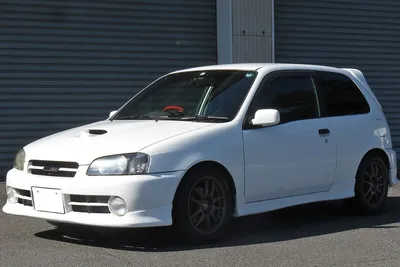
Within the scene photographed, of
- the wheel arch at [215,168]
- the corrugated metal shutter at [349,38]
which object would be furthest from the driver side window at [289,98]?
the corrugated metal shutter at [349,38]

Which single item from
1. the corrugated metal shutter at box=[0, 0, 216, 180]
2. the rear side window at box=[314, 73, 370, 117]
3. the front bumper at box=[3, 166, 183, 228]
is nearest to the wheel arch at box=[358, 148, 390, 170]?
the rear side window at box=[314, 73, 370, 117]

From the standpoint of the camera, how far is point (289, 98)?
23.4 ft

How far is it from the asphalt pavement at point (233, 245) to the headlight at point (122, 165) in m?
0.67

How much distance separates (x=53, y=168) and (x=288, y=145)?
218 centimetres

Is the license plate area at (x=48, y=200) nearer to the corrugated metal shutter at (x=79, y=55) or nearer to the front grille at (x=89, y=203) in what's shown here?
the front grille at (x=89, y=203)

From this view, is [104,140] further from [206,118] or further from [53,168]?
[206,118]

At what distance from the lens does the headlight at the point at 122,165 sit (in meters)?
5.76

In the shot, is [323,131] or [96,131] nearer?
[96,131]

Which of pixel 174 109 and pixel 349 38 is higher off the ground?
pixel 349 38

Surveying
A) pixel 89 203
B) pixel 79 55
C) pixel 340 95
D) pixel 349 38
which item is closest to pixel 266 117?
pixel 340 95

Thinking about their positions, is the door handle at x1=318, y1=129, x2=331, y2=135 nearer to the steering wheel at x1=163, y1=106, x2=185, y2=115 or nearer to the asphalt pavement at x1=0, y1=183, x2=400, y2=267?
the asphalt pavement at x1=0, y1=183, x2=400, y2=267

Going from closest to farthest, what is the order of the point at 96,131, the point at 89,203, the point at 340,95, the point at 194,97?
the point at 89,203 → the point at 96,131 → the point at 194,97 → the point at 340,95

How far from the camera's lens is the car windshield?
665 cm

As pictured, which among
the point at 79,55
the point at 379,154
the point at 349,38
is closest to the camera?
the point at 379,154
